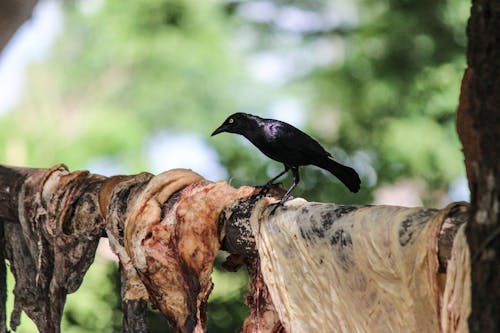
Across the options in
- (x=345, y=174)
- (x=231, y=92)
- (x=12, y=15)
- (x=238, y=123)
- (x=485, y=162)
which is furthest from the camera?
(x=231, y=92)

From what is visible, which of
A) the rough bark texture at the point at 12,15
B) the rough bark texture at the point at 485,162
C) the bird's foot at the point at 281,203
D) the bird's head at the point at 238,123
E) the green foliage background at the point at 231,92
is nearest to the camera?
the rough bark texture at the point at 485,162

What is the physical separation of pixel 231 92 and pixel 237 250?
9.49 meters

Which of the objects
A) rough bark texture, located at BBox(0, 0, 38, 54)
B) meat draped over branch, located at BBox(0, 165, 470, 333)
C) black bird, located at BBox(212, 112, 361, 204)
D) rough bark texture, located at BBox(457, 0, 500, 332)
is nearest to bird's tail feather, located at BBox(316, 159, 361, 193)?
black bird, located at BBox(212, 112, 361, 204)

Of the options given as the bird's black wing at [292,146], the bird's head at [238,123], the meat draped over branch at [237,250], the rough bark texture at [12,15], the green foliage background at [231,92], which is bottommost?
the meat draped over branch at [237,250]

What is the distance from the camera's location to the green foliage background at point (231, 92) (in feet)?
17.1

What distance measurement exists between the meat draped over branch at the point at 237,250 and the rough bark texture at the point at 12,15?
45.3 inches

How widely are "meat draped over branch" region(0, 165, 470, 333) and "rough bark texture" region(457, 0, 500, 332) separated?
0.69ft

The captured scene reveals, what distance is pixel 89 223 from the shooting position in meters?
2.78

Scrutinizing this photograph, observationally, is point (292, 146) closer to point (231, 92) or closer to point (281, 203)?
point (281, 203)

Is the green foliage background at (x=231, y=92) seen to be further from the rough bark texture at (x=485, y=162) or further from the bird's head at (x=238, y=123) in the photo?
the rough bark texture at (x=485, y=162)

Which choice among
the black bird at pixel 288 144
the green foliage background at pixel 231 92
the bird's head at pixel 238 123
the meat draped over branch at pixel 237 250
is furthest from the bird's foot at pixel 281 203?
the green foliage background at pixel 231 92

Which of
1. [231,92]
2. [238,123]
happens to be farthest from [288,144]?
[231,92]

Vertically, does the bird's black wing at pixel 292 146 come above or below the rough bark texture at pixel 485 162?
above

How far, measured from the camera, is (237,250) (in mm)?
2326
